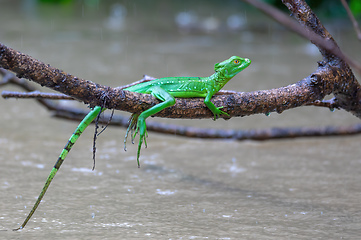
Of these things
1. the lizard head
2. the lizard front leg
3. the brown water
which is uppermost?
the lizard head

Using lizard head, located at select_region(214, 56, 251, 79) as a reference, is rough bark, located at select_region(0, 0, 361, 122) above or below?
below

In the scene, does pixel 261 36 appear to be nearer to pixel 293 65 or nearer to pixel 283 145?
pixel 293 65

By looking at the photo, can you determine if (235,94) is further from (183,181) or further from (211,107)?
(183,181)

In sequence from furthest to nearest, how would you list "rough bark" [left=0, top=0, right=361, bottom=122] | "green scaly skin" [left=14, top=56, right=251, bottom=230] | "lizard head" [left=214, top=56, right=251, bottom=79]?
"lizard head" [left=214, top=56, right=251, bottom=79], "green scaly skin" [left=14, top=56, right=251, bottom=230], "rough bark" [left=0, top=0, right=361, bottom=122]

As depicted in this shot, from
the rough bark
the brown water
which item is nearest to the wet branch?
the rough bark

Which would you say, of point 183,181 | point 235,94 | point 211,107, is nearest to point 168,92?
point 211,107

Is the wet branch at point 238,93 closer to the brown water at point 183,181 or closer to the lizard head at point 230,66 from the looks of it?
the lizard head at point 230,66

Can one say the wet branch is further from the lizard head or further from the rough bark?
the lizard head

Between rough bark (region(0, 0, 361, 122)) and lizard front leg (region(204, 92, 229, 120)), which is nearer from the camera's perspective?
rough bark (region(0, 0, 361, 122))

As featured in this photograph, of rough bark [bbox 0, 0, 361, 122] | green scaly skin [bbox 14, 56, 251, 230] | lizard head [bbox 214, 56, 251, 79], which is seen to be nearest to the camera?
rough bark [bbox 0, 0, 361, 122]
